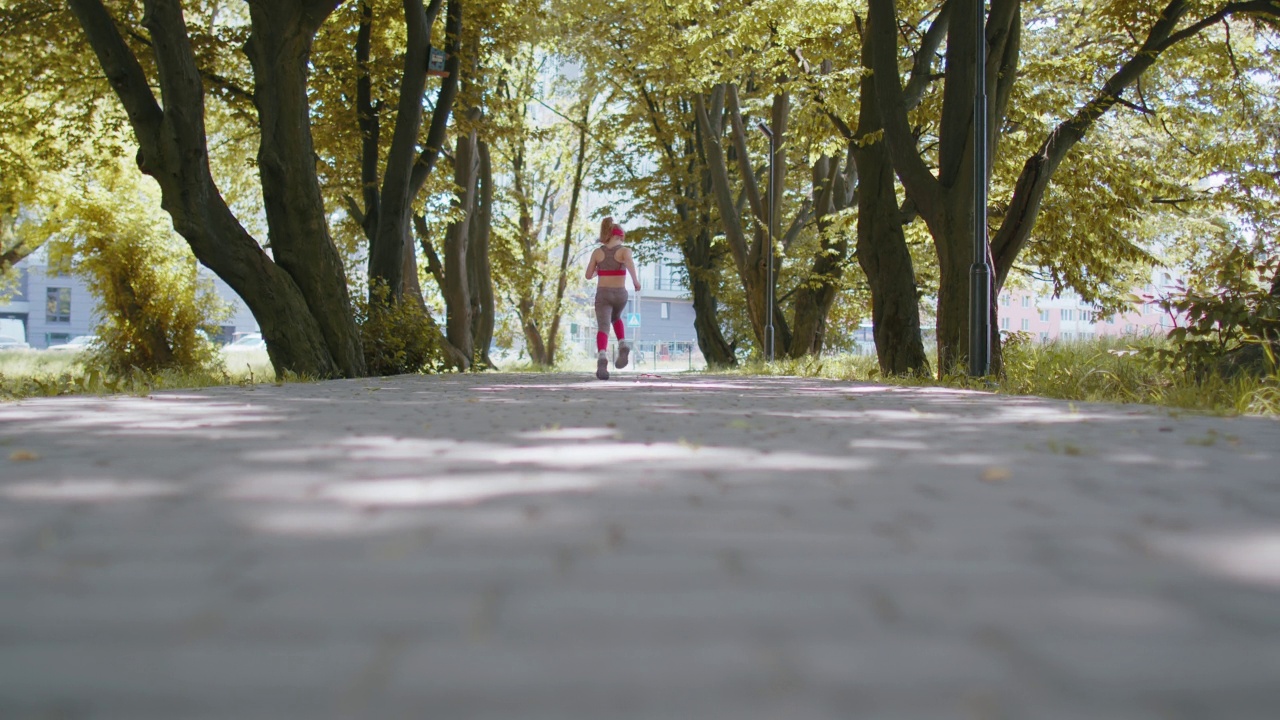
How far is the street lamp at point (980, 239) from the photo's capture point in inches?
456

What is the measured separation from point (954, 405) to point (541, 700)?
6.49 meters

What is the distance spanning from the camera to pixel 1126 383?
852 cm

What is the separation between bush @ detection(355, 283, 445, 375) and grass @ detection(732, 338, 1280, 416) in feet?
26.1

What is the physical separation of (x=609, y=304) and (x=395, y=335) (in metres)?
4.34

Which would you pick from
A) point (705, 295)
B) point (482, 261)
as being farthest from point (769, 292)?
point (482, 261)

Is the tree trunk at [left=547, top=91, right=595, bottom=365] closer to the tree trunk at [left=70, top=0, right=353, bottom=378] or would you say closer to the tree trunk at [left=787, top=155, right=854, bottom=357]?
the tree trunk at [left=787, top=155, right=854, bottom=357]

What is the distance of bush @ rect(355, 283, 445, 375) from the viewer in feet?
53.3

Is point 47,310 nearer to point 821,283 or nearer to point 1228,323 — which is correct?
point 821,283

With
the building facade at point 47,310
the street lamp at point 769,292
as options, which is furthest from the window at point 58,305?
the street lamp at point 769,292

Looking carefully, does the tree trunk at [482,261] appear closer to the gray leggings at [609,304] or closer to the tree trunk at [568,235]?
the tree trunk at [568,235]

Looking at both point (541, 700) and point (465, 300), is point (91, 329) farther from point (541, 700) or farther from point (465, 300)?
point (541, 700)

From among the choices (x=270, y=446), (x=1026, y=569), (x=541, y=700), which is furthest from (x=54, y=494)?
(x=1026, y=569)

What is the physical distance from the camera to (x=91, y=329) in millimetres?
21359

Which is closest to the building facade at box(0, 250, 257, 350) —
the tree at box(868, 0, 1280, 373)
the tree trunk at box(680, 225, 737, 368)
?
the tree trunk at box(680, 225, 737, 368)
